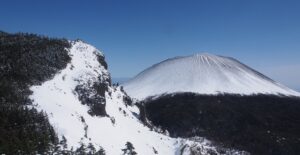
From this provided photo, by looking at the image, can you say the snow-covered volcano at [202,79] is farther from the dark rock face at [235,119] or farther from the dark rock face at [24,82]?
the dark rock face at [24,82]

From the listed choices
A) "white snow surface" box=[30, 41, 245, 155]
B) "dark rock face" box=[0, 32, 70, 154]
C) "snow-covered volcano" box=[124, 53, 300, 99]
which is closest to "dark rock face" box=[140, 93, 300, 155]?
"snow-covered volcano" box=[124, 53, 300, 99]

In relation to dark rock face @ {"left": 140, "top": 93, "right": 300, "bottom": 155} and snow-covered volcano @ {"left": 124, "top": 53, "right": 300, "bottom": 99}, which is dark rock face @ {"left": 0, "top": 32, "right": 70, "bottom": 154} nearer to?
dark rock face @ {"left": 140, "top": 93, "right": 300, "bottom": 155}

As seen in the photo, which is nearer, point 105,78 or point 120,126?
point 120,126

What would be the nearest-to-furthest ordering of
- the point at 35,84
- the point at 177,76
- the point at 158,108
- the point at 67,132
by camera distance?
1. the point at 67,132
2. the point at 35,84
3. the point at 158,108
4. the point at 177,76

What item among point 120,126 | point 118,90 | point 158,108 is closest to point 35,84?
point 120,126

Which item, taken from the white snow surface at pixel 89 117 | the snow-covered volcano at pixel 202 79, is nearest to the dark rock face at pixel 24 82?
the white snow surface at pixel 89 117

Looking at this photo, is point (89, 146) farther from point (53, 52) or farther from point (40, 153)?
point (53, 52)
